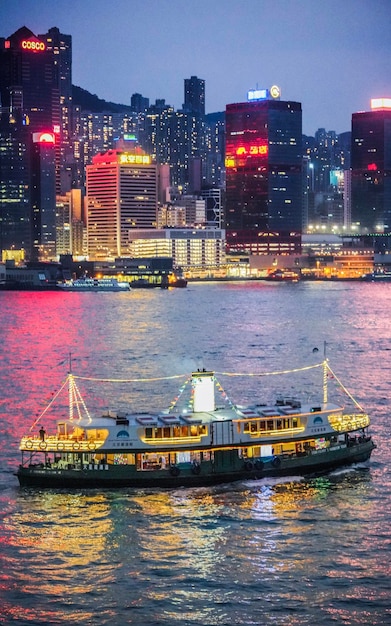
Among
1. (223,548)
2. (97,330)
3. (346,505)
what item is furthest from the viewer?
(97,330)

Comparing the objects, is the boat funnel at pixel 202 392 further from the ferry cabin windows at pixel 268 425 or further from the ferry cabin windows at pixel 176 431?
the ferry cabin windows at pixel 268 425

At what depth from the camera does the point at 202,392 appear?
3566cm

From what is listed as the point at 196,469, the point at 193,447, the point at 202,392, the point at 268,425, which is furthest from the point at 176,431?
the point at 268,425

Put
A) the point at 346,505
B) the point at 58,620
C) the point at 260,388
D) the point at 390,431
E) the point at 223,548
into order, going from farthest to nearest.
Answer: the point at 260,388 < the point at 390,431 < the point at 346,505 < the point at 223,548 < the point at 58,620

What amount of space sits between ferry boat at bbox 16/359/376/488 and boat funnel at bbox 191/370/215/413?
32mm

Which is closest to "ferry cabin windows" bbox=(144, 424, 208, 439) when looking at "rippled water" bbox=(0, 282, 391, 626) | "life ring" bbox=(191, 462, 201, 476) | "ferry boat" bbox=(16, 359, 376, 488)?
"ferry boat" bbox=(16, 359, 376, 488)

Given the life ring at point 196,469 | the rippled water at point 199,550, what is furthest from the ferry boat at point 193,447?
the rippled water at point 199,550

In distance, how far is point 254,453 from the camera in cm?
3409

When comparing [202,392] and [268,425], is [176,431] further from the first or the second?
[268,425]

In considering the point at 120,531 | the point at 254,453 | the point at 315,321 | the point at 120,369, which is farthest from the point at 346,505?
the point at 315,321

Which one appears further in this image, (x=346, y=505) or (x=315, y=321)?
(x=315, y=321)

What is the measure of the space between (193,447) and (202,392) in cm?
275

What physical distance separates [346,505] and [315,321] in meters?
75.0

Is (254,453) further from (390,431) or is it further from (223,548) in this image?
(390,431)
